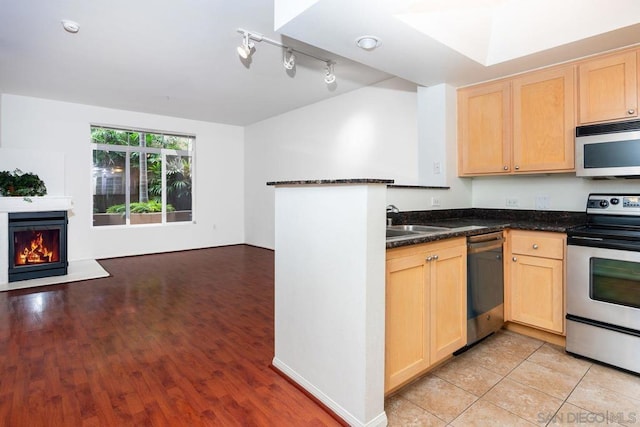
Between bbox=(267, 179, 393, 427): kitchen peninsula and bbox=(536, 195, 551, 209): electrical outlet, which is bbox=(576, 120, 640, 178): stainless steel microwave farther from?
bbox=(267, 179, 393, 427): kitchen peninsula

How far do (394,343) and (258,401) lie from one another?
0.83 metres

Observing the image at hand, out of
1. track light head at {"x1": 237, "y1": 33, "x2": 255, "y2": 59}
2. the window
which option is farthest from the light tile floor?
the window

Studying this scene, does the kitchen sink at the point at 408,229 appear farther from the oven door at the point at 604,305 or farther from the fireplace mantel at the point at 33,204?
the fireplace mantel at the point at 33,204

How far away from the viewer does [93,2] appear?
2.72 metres

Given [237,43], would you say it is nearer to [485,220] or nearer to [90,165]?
[485,220]

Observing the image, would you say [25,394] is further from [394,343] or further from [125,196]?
[125,196]

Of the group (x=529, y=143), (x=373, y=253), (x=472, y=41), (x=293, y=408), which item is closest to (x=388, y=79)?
(x=472, y=41)

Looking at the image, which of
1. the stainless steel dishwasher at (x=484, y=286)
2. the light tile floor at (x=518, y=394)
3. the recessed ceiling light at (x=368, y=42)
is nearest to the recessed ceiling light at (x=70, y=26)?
the recessed ceiling light at (x=368, y=42)

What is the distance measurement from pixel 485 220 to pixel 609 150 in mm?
1071

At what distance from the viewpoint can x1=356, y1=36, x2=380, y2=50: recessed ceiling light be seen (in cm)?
244

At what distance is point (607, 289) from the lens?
2244mm

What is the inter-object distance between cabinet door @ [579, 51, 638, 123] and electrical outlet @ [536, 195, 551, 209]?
77cm

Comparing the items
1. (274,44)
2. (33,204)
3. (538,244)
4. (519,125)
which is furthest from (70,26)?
(538,244)

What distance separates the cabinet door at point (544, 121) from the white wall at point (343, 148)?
0.70 meters
